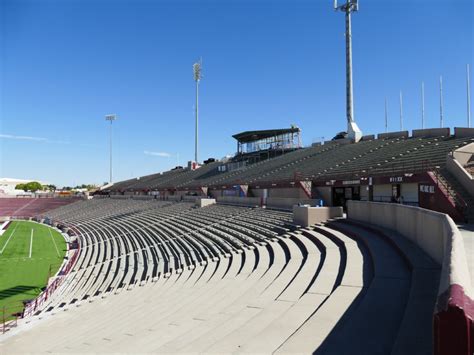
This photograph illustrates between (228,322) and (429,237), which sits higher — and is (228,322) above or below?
below

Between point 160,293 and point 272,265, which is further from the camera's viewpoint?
point 160,293

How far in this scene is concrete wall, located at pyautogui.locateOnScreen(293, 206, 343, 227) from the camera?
1585 cm

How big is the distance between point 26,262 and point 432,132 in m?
29.6

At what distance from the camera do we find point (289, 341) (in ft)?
15.0

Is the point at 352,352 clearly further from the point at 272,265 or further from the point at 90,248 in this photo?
the point at 90,248

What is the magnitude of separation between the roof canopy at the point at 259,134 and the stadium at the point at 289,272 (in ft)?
63.3

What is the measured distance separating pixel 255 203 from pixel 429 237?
21.3 metres

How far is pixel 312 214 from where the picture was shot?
15977mm

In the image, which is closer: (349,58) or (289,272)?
(289,272)

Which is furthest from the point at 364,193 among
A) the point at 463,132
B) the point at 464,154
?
the point at 463,132

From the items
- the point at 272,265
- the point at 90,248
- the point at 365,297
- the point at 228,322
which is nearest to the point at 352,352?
the point at 365,297

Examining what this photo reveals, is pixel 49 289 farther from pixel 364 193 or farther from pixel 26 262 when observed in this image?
pixel 364 193

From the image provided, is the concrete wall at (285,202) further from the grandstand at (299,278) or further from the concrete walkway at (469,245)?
the concrete walkway at (469,245)

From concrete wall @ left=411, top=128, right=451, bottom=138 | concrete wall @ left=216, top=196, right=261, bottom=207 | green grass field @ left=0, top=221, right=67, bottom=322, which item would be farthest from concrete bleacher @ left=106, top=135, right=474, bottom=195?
green grass field @ left=0, top=221, right=67, bottom=322
